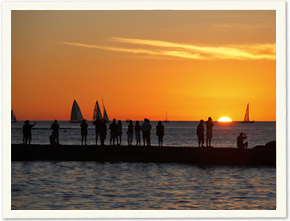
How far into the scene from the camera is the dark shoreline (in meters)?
26.5

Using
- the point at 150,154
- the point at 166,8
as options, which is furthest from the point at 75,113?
the point at 166,8

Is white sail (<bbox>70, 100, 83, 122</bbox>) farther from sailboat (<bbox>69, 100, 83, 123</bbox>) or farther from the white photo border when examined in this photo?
the white photo border

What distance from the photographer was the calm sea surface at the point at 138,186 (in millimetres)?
16422

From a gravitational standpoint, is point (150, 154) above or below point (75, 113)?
below

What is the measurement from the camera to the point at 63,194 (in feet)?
59.8

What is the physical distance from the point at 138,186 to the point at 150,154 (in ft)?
23.7

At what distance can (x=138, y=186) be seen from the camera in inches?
806

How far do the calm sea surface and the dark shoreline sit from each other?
1.95 feet

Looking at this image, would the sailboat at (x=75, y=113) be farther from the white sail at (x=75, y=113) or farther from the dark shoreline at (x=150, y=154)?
the dark shoreline at (x=150, y=154)

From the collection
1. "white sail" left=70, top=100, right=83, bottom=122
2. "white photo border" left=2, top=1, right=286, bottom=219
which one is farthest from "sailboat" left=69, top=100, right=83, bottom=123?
"white photo border" left=2, top=1, right=286, bottom=219

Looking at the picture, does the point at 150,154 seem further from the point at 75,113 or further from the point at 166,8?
the point at 75,113

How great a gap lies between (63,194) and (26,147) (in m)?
11.6
